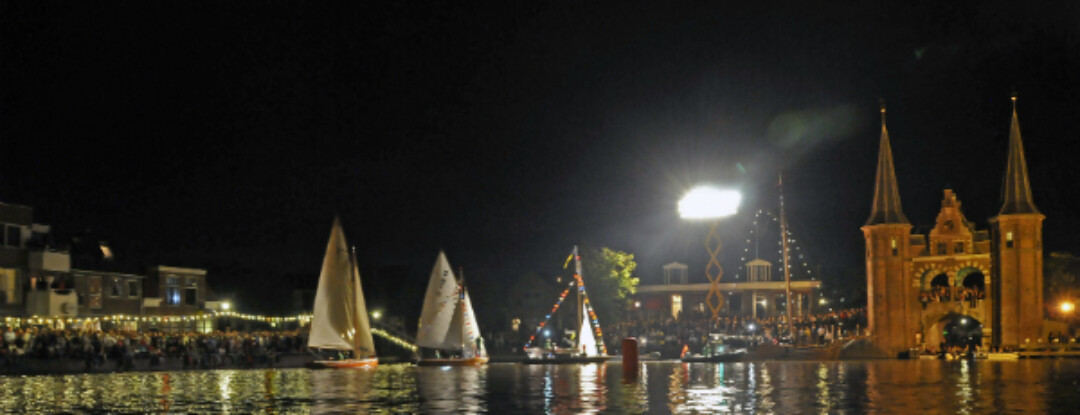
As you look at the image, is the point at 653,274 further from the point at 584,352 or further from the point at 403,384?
the point at 403,384

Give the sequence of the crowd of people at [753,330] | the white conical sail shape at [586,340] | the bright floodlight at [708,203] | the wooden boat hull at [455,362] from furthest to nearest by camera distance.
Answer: the bright floodlight at [708,203]
the crowd of people at [753,330]
the white conical sail shape at [586,340]
the wooden boat hull at [455,362]

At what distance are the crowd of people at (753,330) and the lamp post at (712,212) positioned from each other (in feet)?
63.4

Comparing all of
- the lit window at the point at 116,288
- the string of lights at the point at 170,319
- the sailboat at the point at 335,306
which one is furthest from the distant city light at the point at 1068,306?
the lit window at the point at 116,288

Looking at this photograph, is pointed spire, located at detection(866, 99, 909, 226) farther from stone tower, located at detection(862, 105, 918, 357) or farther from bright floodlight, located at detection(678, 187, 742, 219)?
bright floodlight, located at detection(678, 187, 742, 219)

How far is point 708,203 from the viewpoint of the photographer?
337 ft

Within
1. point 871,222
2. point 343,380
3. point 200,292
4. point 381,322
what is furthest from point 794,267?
point 343,380

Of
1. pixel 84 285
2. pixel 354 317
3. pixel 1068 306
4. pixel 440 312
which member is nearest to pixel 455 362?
pixel 440 312

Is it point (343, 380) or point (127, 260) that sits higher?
point (127, 260)

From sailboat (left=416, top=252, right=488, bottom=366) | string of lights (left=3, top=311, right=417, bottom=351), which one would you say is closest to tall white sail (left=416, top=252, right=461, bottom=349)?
sailboat (left=416, top=252, right=488, bottom=366)

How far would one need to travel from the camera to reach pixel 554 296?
294 ft

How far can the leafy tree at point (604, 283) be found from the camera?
87.2 m

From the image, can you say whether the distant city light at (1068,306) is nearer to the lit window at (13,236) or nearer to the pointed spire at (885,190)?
the pointed spire at (885,190)

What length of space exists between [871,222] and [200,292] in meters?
44.3

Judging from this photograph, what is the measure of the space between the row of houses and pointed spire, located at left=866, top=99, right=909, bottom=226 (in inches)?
1731
